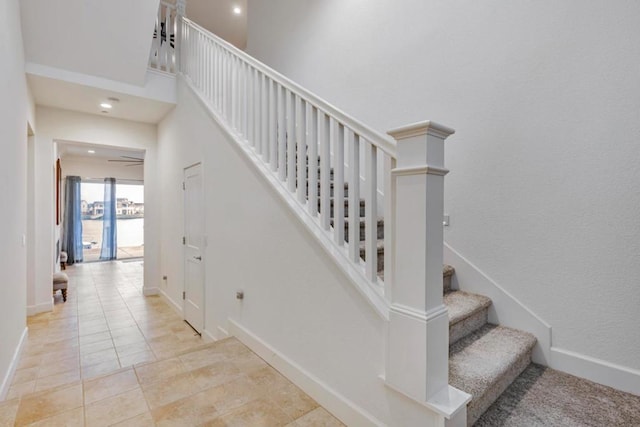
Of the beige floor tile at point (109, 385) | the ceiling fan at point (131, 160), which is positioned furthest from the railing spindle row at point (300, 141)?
the ceiling fan at point (131, 160)

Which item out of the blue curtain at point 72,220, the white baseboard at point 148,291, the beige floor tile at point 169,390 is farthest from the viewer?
the blue curtain at point 72,220

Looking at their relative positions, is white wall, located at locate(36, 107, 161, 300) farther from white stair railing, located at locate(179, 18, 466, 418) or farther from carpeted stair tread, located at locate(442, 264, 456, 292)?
carpeted stair tread, located at locate(442, 264, 456, 292)

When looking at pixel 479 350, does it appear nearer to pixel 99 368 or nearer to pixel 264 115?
pixel 264 115

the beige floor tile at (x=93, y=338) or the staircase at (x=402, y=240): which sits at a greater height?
the staircase at (x=402, y=240)

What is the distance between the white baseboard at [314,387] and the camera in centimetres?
159

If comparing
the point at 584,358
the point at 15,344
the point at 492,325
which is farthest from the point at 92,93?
the point at 584,358

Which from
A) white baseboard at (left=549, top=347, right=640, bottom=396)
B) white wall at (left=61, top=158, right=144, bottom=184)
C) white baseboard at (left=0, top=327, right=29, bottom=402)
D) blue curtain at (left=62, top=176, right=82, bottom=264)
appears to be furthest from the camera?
blue curtain at (left=62, top=176, right=82, bottom=264)

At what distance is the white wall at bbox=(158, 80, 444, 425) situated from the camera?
157cm

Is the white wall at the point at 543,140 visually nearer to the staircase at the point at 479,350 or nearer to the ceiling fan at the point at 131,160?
the staircase at the point at 479,350

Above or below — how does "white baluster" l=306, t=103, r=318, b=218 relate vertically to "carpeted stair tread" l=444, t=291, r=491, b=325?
above

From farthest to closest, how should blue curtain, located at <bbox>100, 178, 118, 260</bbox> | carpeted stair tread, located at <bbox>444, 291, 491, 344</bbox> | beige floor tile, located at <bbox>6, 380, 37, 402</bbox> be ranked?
blue curtain, located at <bbox>100, 178, 118, 260</bbox>
beige floor tile, located at <bbox>6, 380, 37, 402</bbox>
carpeted stair tread, located at <bbox>444, 291, 491, 344</bbox>

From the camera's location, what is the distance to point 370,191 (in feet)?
5.12

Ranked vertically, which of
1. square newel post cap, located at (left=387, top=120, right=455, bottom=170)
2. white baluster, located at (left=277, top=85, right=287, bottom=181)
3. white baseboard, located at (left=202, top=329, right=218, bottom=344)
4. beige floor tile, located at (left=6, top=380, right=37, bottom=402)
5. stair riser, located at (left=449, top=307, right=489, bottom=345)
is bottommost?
beige floor tile, located at (left=6, top=380, right=37, bottom=402)

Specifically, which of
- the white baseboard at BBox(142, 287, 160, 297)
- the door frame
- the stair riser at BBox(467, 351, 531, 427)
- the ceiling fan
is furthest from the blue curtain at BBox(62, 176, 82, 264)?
the stair riser at BBox(467, 351, 531, 427)
